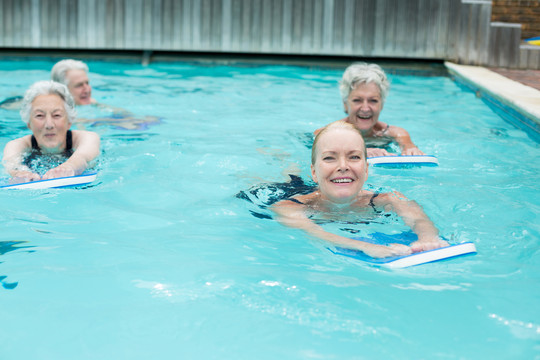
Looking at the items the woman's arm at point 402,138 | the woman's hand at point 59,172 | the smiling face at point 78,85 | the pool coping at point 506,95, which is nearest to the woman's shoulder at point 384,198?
the woman's arm at point 402,138

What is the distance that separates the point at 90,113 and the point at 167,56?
15.7 feet

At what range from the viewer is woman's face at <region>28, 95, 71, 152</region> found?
5.13 meters

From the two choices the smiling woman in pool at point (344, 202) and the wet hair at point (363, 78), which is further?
the wet hair at point (363, 78)

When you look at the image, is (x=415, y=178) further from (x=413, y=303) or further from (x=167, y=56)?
(x=167, y=56)

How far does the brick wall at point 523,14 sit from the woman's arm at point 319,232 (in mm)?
8916

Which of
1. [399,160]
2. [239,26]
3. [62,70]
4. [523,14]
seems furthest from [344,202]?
[523,14]

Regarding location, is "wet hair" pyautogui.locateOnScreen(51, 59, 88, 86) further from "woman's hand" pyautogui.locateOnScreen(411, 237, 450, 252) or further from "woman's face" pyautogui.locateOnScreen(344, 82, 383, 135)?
"woman's hand" pyautogui.locateOnScreen(411, 237, 450, 252)

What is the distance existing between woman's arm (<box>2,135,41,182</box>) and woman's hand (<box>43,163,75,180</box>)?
0.23ft

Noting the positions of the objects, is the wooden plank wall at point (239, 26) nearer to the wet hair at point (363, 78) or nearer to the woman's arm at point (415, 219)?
the wet hair at point (363, 78)

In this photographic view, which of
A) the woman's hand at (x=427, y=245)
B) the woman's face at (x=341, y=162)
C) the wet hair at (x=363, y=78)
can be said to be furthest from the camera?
the wet hair at (x=363, y=78)

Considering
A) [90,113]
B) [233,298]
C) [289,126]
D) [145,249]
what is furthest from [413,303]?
[90,113]

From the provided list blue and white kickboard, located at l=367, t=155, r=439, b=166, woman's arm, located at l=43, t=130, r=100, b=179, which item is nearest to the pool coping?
blue and white kickboard, located at l=367, t=155, r=439, b=166

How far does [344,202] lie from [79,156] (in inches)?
86.7

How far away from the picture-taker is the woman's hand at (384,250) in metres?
3.29
